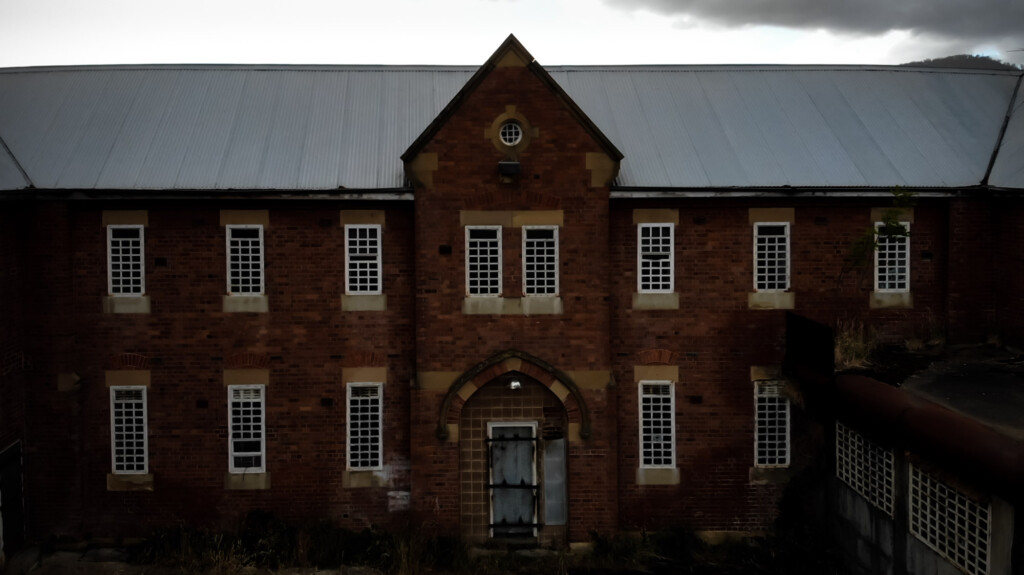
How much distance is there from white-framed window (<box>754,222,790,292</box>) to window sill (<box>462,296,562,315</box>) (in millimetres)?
4457

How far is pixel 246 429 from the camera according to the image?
1820 centimetres

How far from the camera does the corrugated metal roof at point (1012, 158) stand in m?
18.4

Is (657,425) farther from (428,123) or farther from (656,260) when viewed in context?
(428,123)

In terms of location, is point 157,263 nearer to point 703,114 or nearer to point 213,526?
point 213,526

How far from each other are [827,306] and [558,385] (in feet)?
20.0

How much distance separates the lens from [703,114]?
20.6 meters

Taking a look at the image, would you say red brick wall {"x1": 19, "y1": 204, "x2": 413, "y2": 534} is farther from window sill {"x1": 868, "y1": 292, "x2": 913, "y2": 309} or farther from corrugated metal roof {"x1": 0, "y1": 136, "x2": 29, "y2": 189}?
window sill {"x1": 868, "y1": 292, "x2": 913, "y2": 309}

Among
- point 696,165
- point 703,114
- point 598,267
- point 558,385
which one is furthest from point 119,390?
point 703,114

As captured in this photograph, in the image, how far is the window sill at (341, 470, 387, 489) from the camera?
59.7 ft

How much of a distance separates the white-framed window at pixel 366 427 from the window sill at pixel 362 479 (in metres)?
0.10

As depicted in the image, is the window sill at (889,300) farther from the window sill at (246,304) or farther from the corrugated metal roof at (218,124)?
the window sill at (246,304)

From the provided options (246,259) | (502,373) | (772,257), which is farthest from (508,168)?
(772,257)

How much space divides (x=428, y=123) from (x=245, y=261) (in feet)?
17.3

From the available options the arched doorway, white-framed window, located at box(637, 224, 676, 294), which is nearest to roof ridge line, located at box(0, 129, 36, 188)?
the arched doorway
